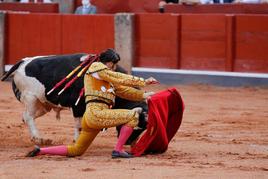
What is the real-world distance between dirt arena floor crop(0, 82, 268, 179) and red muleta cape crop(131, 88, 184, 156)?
100mm

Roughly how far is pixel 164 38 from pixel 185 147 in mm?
6479

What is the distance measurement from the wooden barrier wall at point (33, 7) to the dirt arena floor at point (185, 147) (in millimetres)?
3953

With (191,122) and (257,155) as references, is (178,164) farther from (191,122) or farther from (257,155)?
(191,122)

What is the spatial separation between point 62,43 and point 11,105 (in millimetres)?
3564

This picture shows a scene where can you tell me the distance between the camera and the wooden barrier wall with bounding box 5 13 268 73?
13773 millimetres

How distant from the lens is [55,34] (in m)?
15.4

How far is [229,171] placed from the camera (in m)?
6.71

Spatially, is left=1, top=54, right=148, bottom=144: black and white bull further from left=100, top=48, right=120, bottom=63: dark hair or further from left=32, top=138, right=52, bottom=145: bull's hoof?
left=100, top=48, right=120, bottom=63: dark hair

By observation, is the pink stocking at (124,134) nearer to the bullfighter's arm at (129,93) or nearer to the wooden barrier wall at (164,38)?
the bullfighter's arm at (129,93)

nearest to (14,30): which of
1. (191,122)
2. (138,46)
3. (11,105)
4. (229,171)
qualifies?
(138,46)

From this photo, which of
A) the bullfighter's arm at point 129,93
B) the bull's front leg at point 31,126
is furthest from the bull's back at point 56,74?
the bullfighter's arm at point 129,93

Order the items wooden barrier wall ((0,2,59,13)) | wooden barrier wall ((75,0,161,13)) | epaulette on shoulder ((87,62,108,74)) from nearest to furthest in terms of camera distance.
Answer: epaulette on shoulder ((87,62,108,74)) → wooden barrier wall ((75,0,161,13)) → wooden barrier wall ((0,2,59,13))

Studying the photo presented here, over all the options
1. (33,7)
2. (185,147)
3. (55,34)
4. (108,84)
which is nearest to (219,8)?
(55,34)

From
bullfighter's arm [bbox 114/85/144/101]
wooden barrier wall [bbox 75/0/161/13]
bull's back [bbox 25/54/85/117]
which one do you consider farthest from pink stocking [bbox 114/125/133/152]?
wooden barrier wall [bbox 75/0/161/13]
